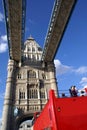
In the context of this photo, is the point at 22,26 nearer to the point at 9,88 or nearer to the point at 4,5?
the point at 4,5

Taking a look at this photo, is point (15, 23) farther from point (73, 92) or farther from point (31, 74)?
point (73, 92)

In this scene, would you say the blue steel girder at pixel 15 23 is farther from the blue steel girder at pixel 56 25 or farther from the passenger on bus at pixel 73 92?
the passenger on bus at pixel 73 92

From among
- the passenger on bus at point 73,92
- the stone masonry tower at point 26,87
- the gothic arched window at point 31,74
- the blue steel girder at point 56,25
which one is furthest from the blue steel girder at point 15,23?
the passenger on bus at point 73,92

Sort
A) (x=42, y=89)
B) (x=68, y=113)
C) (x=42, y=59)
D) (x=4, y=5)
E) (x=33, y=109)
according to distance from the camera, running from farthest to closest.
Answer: (x=42, y=59), (x=42, y=89), (x=33, y=109), (x=4, y=5), (x=68, y=113)

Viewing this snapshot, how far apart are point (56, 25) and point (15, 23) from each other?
6.96m

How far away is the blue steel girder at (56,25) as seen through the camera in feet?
91.7

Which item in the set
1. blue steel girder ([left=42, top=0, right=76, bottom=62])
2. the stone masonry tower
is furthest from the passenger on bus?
the stone masonry tower

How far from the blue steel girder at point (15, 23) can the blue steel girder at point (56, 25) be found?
16.1 feet

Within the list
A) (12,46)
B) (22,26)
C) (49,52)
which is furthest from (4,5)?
(49,52)

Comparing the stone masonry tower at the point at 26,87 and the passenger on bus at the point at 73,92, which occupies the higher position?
the stone masonry tower at the point at 26,87

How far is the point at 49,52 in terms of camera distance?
126 ft

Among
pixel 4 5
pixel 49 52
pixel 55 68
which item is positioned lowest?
pixel 55 68

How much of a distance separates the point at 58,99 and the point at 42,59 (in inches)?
1276

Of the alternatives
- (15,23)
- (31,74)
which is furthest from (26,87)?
(15,23)
